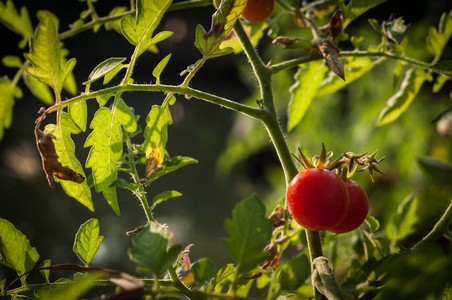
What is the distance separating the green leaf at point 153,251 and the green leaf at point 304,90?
1.14 feet

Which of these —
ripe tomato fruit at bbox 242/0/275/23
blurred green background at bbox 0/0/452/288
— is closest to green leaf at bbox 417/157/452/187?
ripe tomato fruit at bbox 242/0/275/23

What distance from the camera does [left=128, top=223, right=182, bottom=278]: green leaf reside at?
318mm

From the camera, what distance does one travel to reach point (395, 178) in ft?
5.10

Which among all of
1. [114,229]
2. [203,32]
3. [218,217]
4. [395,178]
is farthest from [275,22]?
[218,217]

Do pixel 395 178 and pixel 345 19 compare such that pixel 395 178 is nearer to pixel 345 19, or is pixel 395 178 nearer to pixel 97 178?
pixel 345 19

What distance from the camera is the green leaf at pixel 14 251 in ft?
1.38

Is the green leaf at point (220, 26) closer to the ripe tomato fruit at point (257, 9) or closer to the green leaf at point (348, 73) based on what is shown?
the ripe tomato fruit at point (257, 9)

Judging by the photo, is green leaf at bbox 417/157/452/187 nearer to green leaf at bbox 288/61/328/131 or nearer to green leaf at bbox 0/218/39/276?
green leaf at bbox 288/61/328/131

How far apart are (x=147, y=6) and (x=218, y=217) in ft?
7.22

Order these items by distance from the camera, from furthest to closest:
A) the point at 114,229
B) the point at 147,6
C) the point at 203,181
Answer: the point at 203,181 → the point at 114,229 → the point at 147,6

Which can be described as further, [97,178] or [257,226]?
[97,178]

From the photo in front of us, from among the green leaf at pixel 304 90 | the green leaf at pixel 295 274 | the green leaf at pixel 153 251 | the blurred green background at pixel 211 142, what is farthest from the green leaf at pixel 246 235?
the blurred green background at pixel 211 142

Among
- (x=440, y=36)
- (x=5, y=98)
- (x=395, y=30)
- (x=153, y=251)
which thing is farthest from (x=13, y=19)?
(x=440, y=36)

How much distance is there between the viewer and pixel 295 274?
1.53ft
